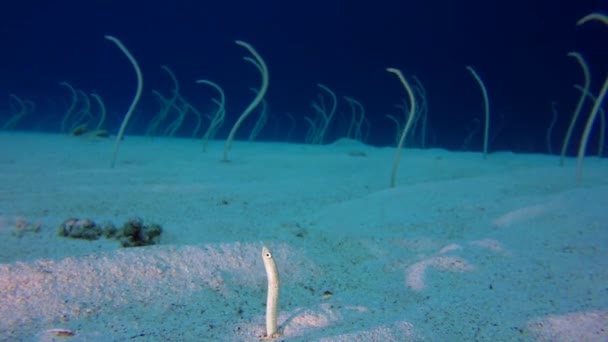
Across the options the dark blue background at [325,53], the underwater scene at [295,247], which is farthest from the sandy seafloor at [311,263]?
the dark blue background at [325,53]

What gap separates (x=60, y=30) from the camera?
2920cm

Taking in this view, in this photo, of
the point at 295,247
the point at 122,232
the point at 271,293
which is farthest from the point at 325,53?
the point at 271,293

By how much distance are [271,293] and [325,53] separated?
89.4ft

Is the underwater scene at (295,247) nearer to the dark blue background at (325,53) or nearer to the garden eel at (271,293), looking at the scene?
the garden eel at (271,293)

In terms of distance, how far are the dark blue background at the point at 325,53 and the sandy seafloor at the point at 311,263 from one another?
66.9 ft

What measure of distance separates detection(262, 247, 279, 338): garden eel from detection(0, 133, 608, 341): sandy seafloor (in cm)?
6

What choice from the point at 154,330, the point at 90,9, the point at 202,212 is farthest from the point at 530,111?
the point at 90,9

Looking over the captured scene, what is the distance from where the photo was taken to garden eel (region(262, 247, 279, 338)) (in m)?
1.63

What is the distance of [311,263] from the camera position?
2.70 meters

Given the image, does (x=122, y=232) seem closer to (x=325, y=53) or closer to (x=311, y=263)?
(x=311, y=263)

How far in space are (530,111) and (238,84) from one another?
62.0ft

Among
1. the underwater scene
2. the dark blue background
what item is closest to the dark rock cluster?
the underwater scene

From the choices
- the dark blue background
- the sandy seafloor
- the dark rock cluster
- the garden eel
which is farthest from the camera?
the dark blue background

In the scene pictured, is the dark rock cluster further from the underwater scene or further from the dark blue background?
the dark blue background
